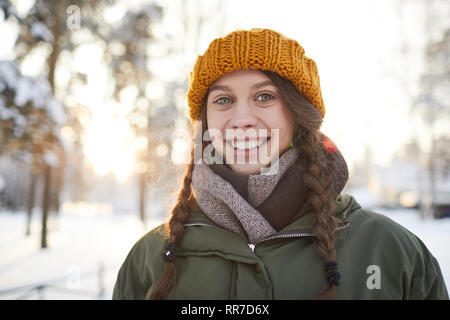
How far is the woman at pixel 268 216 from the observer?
145 cm

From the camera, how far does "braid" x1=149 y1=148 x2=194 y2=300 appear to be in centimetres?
156

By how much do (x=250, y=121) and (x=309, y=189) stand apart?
0.51m

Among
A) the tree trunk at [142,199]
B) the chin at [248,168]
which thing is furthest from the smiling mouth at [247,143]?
the tree trunk at [142,199]

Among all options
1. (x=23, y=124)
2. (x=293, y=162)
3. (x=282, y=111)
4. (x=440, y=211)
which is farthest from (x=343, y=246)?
(x=440, y=211)

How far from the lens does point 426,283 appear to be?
1456 millimetres

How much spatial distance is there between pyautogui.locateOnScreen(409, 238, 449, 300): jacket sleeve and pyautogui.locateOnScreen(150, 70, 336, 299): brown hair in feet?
1.35

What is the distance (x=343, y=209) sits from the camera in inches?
65.9

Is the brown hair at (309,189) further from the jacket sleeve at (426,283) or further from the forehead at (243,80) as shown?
the jacket sleeve at (426,283)

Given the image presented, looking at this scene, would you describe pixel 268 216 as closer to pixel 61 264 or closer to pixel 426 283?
pixel 426 283

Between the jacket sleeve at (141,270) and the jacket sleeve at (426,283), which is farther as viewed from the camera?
the jacket sleeve at (141,270)

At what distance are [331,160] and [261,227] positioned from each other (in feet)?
2.04

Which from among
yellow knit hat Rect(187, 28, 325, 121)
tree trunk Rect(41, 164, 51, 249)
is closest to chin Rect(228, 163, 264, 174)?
yellow knit hat Rect(187, 28, 325, 121)

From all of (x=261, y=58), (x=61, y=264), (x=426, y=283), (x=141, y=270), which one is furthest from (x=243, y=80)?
(x=61, y=264)
